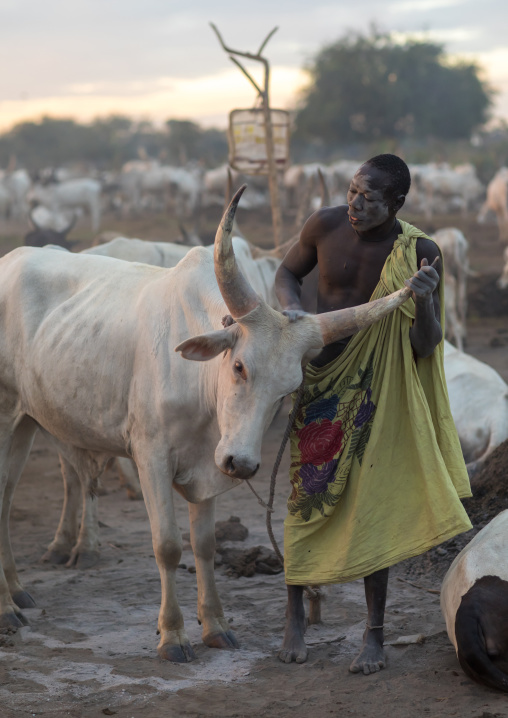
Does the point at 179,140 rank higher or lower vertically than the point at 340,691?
higher

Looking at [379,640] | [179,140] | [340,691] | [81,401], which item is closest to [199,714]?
[340,691]

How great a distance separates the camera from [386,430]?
3434 millimetres

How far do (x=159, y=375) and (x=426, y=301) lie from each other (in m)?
1.09

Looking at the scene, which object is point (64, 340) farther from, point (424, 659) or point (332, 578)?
point (424, 659)

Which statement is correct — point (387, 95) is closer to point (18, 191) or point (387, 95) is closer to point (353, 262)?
point (18, 191)

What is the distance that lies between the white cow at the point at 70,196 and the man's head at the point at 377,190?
20320 millimetres

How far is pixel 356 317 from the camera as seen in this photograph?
316cm

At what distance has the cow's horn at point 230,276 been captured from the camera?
9.89 feet

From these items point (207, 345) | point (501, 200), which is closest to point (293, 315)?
point (207, 345)

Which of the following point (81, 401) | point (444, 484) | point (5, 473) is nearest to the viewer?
point (444, 484)

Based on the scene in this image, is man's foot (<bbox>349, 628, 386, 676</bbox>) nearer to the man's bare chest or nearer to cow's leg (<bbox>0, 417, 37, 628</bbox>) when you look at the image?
the man's bare chest

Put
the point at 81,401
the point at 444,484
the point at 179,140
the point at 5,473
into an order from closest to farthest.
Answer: the point at 444,484
the point at 81,401
the point at 5,473
the point at 179,140

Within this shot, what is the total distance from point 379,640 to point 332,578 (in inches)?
12.7

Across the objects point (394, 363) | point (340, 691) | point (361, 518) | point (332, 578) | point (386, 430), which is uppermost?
point (394, 363)
